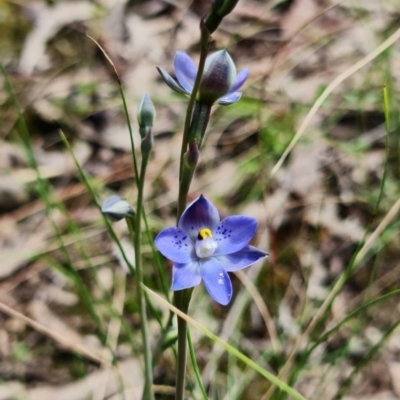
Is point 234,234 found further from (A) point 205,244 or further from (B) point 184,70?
(B) point 184,70

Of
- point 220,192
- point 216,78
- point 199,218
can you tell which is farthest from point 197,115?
point 220,192

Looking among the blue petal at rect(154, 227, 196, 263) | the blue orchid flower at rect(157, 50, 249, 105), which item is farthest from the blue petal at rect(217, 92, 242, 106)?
the blue petal at rect(154, 227, 196, 263)

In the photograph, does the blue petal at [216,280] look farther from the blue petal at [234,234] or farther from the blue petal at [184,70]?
the blue petal at [184,70]

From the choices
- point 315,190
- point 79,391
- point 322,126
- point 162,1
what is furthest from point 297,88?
point 79,391

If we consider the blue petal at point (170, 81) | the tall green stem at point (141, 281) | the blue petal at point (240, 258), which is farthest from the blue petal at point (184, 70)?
the blue petal at point (240, 258)

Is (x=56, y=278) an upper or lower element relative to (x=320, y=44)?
lower

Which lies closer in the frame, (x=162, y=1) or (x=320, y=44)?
(x=320, y=44)

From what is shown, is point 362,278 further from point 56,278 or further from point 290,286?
point 56,278
